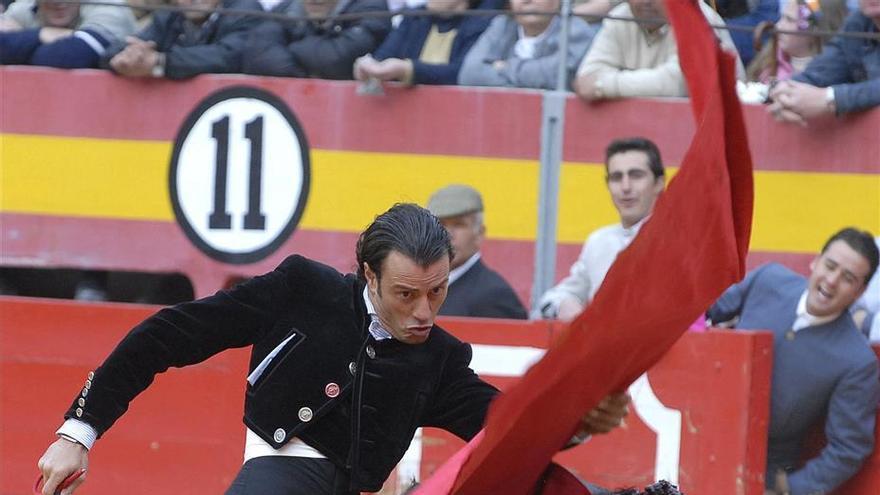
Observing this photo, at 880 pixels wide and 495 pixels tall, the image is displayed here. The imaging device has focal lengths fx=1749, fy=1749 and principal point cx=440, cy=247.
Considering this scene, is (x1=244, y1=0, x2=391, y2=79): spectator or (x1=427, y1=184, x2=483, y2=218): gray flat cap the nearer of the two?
(x1=427, y1=184, x2=483, y2=218): gray flat cap

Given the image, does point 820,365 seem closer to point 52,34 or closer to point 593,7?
point 593,7

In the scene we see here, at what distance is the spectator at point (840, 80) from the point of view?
6555mm

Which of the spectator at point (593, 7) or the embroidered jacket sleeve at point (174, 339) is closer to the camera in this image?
the embroidered jacket sleeve at point (174, 339)

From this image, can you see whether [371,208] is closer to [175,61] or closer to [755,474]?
[175,61]

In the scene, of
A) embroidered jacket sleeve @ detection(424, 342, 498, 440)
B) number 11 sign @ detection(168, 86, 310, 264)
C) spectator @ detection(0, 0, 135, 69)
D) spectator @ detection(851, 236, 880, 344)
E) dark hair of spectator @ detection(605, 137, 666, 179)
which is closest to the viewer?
embroidered jacket sleeve @ detection(424, 342, 498, 440)

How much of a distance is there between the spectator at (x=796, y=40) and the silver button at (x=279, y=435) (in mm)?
3287

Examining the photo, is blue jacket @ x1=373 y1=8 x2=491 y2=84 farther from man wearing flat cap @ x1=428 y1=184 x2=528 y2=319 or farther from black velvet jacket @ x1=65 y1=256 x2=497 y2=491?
black velvet jacket @ x1=65 y1=256 x2=497 y2=491

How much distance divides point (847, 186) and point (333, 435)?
321 centimetres

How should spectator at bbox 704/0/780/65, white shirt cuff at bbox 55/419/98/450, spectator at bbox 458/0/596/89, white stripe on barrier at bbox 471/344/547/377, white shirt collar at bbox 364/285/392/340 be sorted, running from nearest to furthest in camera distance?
1. white shirt cuff at bbox 55/419/98/450
2. white shirt collar at bbox 364/285/392/340
3. white stripe on barrier at bbox 471/344/547/377
4. spectator at bbox 704/0/780/65
5. spectator at bbox 458/0/596/89

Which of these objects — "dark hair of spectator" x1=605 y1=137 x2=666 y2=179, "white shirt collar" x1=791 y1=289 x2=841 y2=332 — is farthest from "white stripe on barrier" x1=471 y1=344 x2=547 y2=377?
"white shirt collar" x1=791 y1=289 x2=841 y2=332

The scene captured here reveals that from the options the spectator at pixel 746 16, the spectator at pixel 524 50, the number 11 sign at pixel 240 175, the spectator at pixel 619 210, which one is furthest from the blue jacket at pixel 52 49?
the spectator at pixel 746 16

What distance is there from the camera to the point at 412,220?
4.06 metres

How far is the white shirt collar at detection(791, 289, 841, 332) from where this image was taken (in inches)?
246

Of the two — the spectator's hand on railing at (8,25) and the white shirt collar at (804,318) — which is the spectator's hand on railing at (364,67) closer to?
the spectator's hand on railing at (8,25)
